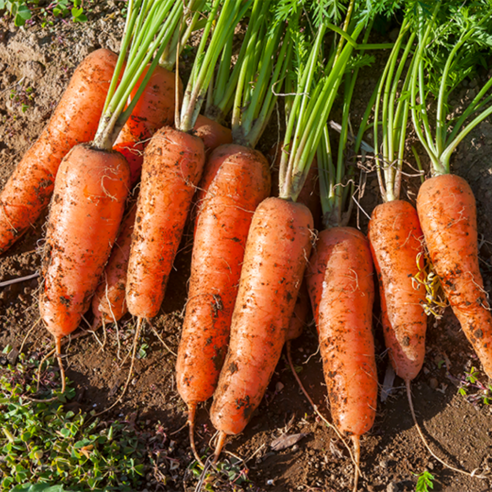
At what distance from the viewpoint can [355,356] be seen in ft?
7.58

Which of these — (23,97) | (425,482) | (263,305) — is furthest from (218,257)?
(23,97)

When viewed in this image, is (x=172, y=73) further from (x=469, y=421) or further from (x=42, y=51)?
(x=469, y=421)

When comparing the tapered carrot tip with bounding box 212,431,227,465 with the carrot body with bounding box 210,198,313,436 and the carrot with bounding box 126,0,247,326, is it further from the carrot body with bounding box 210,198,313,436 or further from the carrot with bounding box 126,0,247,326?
the carrot with bounding box 126,0,247,326

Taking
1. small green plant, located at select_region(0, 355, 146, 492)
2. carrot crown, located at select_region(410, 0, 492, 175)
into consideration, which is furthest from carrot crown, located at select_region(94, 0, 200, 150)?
small green plant, located at select_region(0, 355, 146, 492)

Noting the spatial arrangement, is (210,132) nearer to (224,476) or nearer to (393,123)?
(393,123)

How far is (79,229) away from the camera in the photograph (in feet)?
8.09

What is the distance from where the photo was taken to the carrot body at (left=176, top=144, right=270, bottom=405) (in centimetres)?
240

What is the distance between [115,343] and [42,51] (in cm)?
207

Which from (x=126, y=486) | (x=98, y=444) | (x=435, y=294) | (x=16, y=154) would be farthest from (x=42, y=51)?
(x=435, y=294)

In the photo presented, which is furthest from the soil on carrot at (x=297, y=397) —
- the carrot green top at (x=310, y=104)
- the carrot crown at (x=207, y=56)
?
the carrot crown at (x=207, y=56)

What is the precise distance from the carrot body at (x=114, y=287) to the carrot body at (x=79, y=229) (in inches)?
2.5

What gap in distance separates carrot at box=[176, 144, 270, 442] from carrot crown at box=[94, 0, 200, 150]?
56 cm

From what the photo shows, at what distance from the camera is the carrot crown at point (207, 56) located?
238 centimetres

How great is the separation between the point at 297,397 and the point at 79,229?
1548mm
